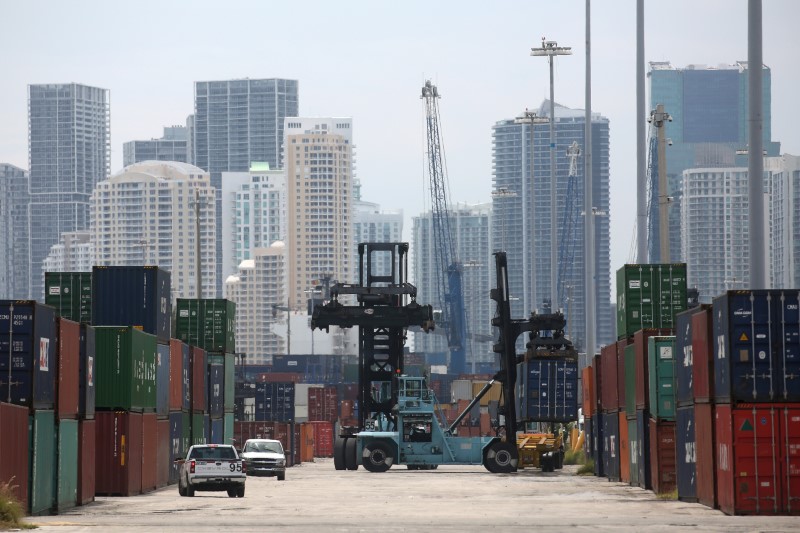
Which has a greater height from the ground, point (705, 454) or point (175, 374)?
point (175, 374)

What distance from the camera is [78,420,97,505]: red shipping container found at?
3775 cm

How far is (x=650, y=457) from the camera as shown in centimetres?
4419

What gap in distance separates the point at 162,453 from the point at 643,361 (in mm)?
16197

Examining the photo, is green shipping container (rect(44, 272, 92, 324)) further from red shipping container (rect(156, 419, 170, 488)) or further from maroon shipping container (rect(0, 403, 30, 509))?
maroon shipping container (rect(0, 403, 30, 509))

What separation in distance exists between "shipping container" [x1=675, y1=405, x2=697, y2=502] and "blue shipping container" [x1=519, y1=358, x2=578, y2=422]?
954 inches

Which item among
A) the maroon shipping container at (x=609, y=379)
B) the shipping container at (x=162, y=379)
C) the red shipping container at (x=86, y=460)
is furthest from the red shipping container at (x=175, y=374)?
the maroon shipping container at (x=609, y=379)

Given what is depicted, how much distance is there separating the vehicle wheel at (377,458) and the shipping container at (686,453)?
24831mm

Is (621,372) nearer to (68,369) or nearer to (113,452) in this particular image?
(113,452)

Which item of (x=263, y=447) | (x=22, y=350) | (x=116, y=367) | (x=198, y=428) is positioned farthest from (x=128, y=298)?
(x=22, y=350)

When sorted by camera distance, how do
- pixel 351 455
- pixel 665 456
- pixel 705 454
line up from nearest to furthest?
pixel 705 454 → pixel 665 456 → pixel 351 455

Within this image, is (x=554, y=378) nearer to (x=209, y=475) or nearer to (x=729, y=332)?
(x=209, y=475)

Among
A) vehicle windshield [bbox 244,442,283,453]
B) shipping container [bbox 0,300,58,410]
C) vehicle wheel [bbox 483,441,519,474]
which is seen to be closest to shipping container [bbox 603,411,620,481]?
vehicle wheel [bbox 483,441,519,474]

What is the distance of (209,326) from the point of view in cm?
7094

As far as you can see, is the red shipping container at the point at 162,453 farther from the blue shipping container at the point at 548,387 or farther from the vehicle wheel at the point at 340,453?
the blue shipping container at the point at 548,387
